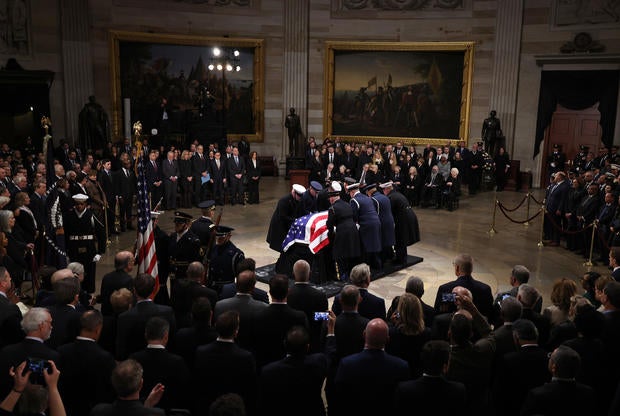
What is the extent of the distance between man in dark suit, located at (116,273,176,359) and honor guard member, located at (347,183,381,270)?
5.53 m

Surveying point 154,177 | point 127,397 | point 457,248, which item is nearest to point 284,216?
point 457,248

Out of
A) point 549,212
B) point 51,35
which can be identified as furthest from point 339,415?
point 51,35

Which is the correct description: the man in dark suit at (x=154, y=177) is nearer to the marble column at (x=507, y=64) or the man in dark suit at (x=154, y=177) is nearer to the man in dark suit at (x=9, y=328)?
the man in dark suit at (x=9, y=328)

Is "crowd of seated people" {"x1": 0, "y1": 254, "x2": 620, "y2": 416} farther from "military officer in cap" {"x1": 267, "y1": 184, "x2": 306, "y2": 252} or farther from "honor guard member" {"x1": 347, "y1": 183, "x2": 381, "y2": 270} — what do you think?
"military officer in cap" {"x1": 267, "y1": 184, "x2": 306, "y2": 252}

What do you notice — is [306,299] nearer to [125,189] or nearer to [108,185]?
[108,185]

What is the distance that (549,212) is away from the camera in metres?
13.1

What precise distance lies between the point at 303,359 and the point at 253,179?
1342 centimetres

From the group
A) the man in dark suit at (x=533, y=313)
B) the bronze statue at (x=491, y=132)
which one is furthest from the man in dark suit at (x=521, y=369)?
the bronze statue at (x=491, y=132)

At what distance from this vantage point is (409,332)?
480 centimetres

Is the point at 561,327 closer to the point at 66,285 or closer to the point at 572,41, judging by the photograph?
the point at 66,285

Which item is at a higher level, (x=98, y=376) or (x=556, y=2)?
(x=556, y=2)

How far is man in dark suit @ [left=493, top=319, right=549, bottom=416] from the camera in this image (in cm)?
443

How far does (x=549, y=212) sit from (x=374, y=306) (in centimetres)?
892

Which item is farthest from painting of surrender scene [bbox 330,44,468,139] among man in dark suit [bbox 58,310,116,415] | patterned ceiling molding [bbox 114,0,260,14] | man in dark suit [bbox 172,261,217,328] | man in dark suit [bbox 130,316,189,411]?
man in dark suit [bbox 58,310,116,415]
